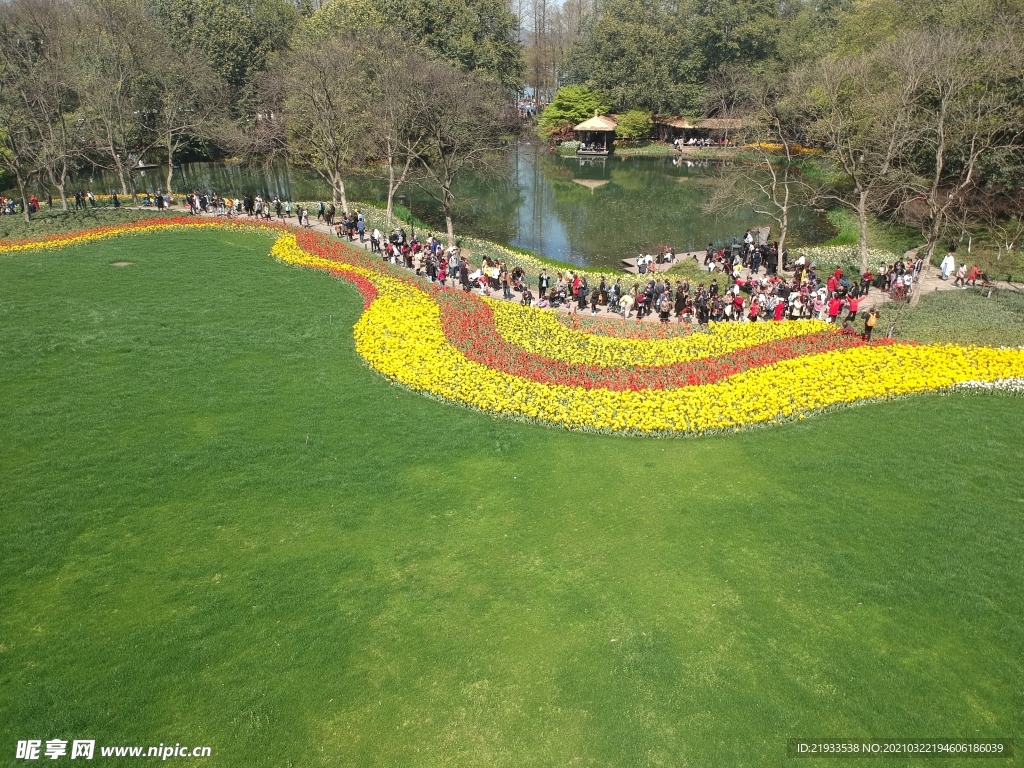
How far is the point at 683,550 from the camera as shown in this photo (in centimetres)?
1110

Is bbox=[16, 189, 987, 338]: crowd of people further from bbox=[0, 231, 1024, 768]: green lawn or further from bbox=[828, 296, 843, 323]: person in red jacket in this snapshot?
bbox=[0, 231, 1024, 768]: green lawn

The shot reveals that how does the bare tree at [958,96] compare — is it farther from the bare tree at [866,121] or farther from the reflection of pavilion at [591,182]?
the reflection of pavilion at [591,182]

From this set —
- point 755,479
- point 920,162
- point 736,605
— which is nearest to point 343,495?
point 736,605

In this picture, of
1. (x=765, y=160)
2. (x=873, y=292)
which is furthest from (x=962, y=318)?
(x=765, y=160)

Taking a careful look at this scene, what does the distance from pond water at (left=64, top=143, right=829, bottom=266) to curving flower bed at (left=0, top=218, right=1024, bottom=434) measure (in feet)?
49.4

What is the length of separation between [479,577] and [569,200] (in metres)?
43.8

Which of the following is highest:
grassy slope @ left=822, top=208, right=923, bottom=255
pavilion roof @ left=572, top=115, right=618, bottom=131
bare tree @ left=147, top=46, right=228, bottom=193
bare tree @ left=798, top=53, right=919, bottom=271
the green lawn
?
bare tree @ left=147, top=46, right=228, bottom=193

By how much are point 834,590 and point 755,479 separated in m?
3.19

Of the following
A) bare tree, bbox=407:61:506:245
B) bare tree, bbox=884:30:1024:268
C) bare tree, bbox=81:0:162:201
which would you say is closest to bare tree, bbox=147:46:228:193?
bare tree, bbox=81:0:162:201

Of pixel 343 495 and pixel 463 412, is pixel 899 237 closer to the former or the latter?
pixel 463 412

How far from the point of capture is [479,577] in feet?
34.5

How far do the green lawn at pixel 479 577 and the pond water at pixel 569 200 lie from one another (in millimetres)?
22340

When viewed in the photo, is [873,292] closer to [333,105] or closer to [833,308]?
[833,308]

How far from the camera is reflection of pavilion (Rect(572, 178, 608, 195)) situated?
184ft
